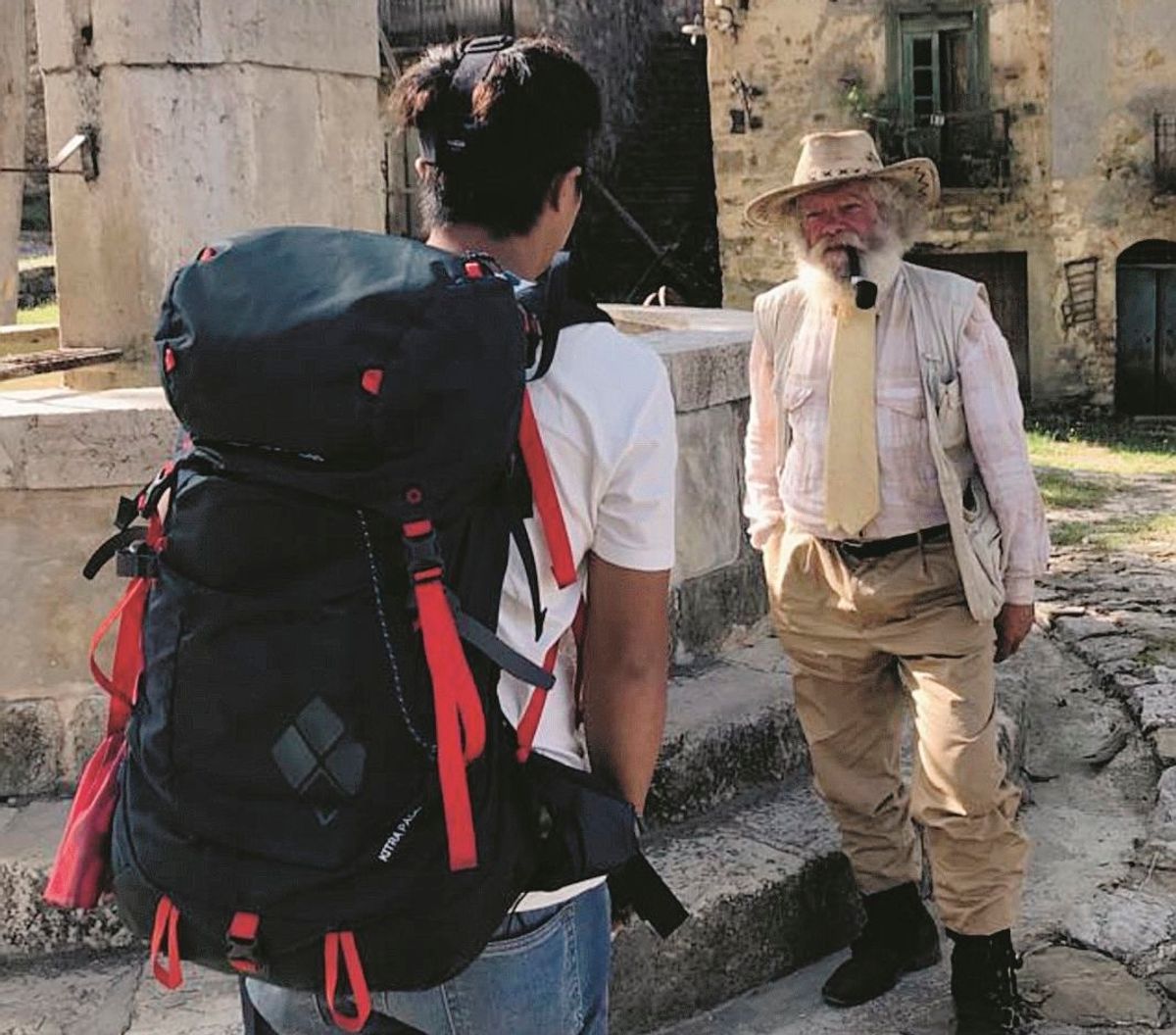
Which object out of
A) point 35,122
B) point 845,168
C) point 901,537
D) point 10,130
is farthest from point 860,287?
point 35,122

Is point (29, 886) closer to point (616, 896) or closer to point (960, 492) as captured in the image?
point (616, 896)

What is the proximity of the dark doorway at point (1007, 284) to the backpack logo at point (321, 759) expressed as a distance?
54.5 ft

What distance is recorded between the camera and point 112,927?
3.43 meters

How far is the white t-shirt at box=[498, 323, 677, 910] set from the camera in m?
1.76

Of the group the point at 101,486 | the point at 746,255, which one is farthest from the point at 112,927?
the point at 746,255

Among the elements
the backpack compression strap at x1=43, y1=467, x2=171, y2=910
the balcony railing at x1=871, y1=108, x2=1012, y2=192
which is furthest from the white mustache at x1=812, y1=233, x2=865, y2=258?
the balcony railing at x1=871, y1=108, x2=1012, y2=192

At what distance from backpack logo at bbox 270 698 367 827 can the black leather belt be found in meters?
1.95

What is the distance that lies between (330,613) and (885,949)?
2304 millimetres

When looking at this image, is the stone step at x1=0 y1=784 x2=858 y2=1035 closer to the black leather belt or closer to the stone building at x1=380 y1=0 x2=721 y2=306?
the black leather belt

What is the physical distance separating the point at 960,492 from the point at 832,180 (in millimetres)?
690

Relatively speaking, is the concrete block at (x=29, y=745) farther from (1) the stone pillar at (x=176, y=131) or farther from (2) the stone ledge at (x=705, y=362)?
(2) the stone ledge at (x=705, y=362)

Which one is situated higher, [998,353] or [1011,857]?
[998,353]

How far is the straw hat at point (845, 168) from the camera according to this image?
3.36 m

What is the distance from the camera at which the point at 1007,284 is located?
1773 centimetres
